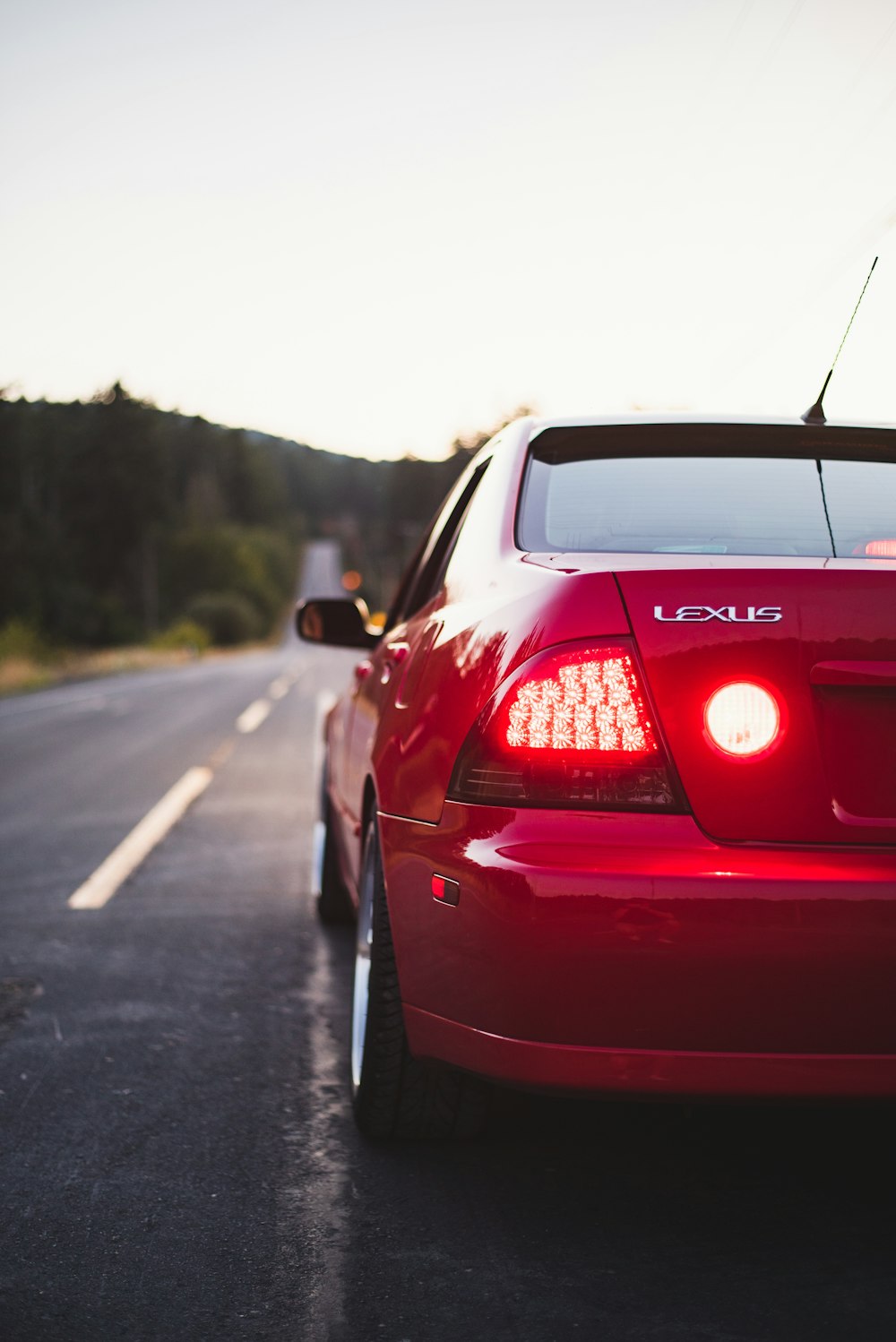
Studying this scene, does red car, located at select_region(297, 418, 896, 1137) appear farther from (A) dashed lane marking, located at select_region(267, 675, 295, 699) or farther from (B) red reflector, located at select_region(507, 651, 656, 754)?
(A) dashed lane marking, located at select_region(267, 675, 295, 699)

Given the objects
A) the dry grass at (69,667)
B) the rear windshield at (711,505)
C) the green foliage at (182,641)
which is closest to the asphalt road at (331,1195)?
the rear windshield at (711,505)

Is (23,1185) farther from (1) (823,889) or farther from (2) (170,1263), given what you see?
(1) (823,889)

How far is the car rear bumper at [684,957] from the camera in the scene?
2.10 metres

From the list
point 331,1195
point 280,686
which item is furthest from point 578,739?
point 280,686

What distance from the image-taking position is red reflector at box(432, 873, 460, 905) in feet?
7.61

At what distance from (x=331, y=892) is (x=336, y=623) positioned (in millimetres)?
1309

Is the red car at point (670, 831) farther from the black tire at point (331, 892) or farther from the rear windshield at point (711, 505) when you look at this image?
the black tire at point (331, 892)

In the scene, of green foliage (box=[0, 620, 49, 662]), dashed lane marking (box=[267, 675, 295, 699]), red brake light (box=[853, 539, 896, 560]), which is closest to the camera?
red brake light (box=[853, 539, 896, 560])

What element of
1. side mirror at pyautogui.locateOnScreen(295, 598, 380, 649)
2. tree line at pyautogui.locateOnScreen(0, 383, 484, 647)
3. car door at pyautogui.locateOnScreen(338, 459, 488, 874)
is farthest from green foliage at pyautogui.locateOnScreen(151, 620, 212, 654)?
car door at pyautogui.locateOnScreen(338, 459, 488, 874)

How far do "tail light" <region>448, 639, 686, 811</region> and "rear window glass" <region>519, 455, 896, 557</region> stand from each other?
0.38m

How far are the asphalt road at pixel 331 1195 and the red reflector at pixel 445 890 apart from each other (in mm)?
672

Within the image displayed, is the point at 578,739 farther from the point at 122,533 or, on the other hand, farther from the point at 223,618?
the point at 223,618

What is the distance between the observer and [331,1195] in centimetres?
271

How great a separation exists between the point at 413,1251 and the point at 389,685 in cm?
130
